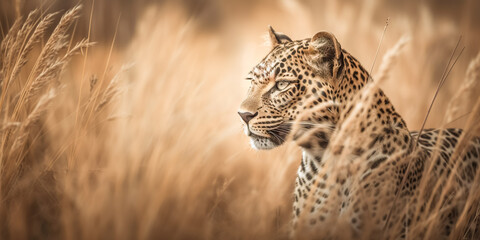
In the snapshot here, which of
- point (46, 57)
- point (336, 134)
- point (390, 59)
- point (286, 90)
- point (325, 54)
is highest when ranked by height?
point (46, 57)

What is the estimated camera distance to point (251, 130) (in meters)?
2.52

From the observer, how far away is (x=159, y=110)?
289cm

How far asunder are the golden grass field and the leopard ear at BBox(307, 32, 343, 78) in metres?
0.47

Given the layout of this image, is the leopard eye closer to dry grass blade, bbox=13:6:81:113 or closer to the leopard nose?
the leopard nose

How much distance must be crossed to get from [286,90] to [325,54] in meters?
0.31

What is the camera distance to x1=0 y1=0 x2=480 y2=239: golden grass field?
2100 mm

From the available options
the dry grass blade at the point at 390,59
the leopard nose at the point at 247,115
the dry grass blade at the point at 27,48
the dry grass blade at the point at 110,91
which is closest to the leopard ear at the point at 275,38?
the leopard nose at the point at 247,115

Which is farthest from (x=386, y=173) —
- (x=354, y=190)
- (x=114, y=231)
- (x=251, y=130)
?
(x=114, y=231)

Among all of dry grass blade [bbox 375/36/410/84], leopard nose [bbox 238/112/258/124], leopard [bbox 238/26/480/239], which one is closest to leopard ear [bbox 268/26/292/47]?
leopard [bbox 238/26/480/239]

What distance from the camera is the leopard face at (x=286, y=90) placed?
241cm

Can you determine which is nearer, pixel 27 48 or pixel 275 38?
pixel 27 48

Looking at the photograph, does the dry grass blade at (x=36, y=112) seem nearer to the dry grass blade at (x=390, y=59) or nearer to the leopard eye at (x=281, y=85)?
the leopard eye at (x=281, y=85)

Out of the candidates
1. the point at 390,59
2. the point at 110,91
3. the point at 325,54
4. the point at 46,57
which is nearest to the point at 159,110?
the point at 110,91

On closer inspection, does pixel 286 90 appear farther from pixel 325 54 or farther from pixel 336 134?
pixel 336 134
